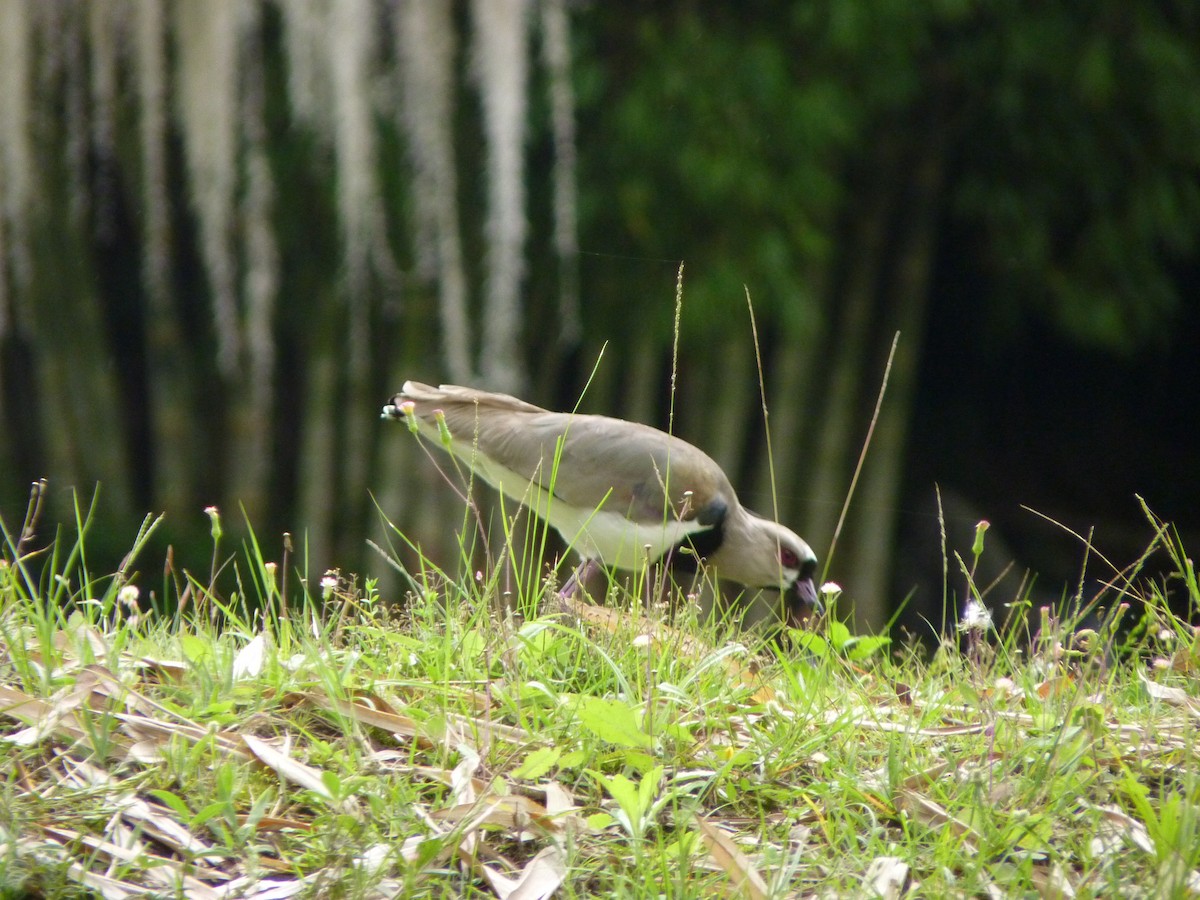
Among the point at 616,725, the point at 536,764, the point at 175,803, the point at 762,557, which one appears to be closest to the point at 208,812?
the point at 175,803

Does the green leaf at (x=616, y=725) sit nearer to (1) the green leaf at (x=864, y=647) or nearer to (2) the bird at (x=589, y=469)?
(1) the green leaf at (x=864, y=647)

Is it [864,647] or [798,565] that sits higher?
[864,647]

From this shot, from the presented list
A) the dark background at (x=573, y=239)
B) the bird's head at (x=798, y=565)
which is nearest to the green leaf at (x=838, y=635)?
the bird's head at (x=798, y=565)

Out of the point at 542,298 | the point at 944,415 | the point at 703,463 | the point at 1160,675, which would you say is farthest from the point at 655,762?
the point at 944,415

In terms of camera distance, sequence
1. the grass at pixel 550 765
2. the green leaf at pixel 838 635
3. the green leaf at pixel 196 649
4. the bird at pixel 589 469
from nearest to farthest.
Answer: the grass at pixel 550 765 → the green leaf at pixel 196 649 → the green leaf at pixel 838 635 → the bird at pixel 589 469

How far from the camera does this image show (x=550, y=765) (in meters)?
1.52

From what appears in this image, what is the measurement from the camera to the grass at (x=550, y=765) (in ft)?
4.56

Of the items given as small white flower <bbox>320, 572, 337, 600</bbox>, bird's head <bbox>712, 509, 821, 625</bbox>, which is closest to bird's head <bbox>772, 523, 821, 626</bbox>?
bird's head <bbox>712, 509, 821, 625</bbox>

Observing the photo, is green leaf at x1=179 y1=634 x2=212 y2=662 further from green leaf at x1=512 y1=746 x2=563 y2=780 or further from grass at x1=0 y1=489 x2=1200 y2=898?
green leaf at x1=512 y1=746 x2=563 y2=780

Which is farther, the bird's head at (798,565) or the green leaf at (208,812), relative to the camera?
the bird's head at (798,565)

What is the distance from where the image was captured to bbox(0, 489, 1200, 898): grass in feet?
4.56

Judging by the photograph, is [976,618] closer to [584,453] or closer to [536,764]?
[536,764]

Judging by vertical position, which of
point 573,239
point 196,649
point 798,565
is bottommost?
point 798,565

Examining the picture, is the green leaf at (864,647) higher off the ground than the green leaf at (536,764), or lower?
lower
